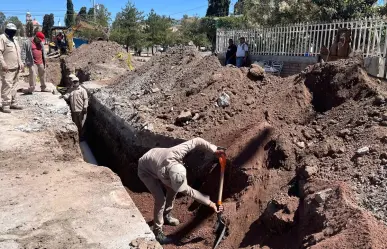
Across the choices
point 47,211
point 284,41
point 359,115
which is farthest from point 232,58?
point 47,211

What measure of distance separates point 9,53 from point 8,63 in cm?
21

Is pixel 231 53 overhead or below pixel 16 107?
overhead

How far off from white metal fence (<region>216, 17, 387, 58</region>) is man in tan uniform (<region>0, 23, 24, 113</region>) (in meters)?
7.81

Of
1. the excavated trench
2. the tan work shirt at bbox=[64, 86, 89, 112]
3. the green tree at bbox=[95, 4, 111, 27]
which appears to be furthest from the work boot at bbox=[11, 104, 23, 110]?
the green tree at bbox=[95, 4, 111, 27]

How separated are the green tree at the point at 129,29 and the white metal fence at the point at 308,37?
12.3 metres

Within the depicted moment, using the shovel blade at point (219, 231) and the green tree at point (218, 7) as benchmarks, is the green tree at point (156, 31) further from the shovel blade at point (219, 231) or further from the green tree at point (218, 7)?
the shovel blade at point (219, 231)

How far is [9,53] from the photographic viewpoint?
7469 millimetres

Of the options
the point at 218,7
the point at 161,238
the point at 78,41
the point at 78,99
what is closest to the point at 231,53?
the point at 78,99

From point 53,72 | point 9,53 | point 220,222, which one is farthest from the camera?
point 53,72

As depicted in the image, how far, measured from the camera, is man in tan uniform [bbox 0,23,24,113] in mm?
7302

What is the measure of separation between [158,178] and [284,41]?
8.56 meters

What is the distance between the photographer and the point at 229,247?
4.60 metres

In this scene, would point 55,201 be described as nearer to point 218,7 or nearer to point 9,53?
point 9,53

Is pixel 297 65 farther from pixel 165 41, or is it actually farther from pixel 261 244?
pixel 165 41
